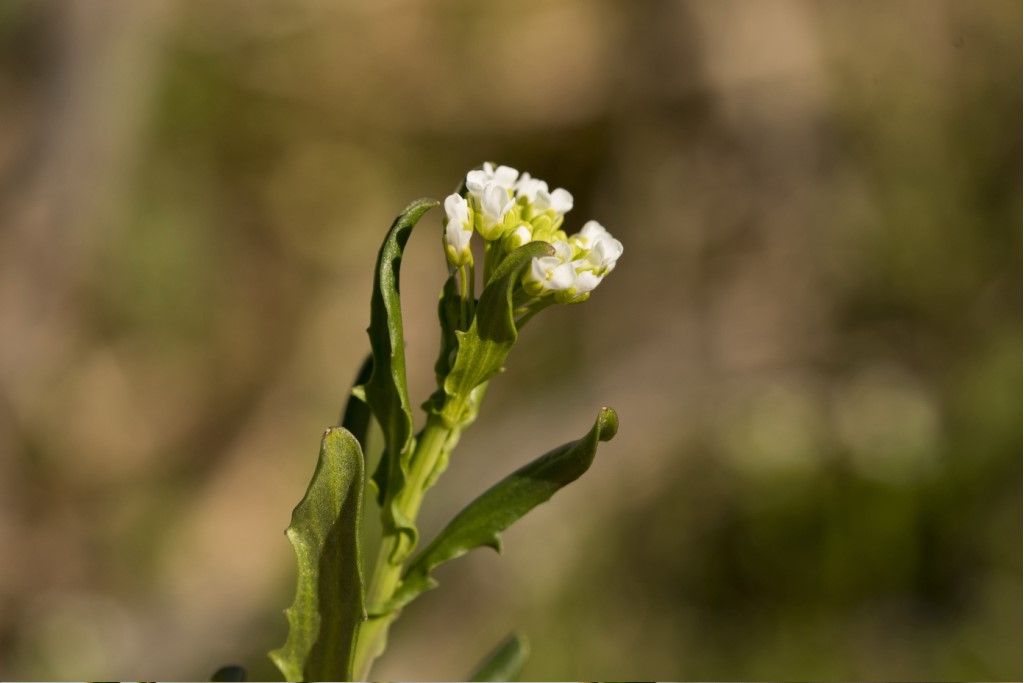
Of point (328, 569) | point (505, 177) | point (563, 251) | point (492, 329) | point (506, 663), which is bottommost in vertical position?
point (506, 663)

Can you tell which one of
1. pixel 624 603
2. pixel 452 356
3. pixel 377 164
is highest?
pixel 377 164

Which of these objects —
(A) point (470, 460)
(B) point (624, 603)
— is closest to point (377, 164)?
(A) point (470, 460)

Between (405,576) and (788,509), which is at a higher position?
(405,576)

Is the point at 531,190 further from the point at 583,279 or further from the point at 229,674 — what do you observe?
the point at 229,674

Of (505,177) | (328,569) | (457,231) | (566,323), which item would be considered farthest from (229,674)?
(566,323)

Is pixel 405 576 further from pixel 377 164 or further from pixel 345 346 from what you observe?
pixel 377 164

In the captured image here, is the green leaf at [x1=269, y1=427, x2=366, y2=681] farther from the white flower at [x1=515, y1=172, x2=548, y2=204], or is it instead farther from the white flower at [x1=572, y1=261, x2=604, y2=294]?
the white flower at [x1=515, y1=172, x2=548, y2=204]
